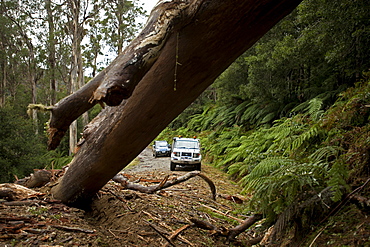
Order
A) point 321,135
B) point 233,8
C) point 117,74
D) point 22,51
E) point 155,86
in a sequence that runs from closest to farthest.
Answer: point 117,74 → point 233,8 → point 155,86 → point 321,135 → point 22,51

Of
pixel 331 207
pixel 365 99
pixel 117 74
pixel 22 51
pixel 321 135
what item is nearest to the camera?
pixel 117 74

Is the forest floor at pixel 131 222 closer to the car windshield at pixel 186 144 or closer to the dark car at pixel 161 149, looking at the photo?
the car windshield at pixel 186 144

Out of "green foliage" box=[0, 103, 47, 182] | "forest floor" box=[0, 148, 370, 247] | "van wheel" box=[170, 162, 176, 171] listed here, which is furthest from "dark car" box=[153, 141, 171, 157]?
"forest floor" box=[0, 148, 370, 247]

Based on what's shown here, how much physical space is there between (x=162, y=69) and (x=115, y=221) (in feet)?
7.83

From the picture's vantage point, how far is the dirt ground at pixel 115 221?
9.34ft

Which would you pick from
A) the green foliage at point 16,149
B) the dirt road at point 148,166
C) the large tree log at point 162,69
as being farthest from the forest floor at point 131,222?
the green foliage at point 16,149

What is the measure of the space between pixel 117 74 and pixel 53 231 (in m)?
1.97

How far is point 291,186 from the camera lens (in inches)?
106

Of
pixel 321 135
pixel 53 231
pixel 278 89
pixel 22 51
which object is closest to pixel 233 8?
pixel 53 231

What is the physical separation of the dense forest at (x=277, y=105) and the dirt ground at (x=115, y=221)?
2.87 feet

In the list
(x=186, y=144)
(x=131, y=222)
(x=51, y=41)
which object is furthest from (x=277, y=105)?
(x=51, y=41)

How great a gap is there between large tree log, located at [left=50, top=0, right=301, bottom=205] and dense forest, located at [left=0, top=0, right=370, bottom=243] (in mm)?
939

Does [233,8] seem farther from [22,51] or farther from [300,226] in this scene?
[22,51]

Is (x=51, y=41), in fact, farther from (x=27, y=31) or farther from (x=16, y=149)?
(x=16, y=149)
